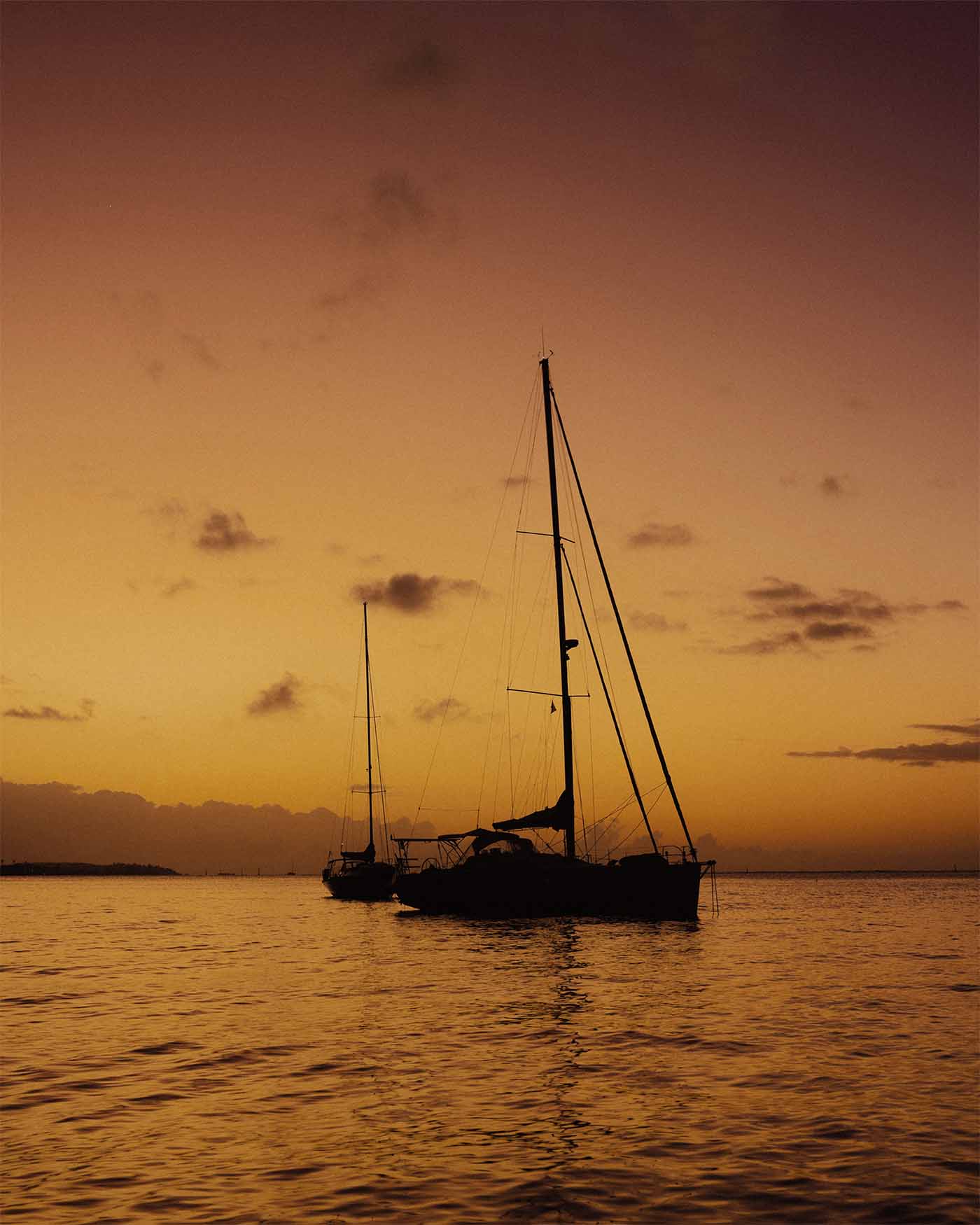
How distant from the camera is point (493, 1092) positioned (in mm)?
Answer: 15586

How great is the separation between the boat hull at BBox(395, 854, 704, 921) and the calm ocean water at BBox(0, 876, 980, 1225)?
9288 mm

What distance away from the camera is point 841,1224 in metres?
10.3

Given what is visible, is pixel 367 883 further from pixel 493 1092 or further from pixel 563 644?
pixel 493 1092

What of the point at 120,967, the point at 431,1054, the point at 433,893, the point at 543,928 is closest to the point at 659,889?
the point at 543,928

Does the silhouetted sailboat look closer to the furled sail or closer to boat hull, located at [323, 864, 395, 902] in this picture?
the furled sail

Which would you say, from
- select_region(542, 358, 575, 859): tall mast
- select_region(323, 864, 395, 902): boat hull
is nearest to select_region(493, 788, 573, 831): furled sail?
select_region(542, 358, 575, 859): tall mast

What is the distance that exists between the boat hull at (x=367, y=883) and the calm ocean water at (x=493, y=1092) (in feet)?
164

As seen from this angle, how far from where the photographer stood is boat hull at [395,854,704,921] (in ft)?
147

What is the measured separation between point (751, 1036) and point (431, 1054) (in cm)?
657

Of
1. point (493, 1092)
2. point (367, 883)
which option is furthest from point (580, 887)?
point (367, 883)

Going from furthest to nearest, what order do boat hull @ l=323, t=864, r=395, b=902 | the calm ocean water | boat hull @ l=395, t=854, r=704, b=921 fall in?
boat hull @ l=323, t=864, r=395, b=902
boat hull @ l=395, t=854, r=704, b=921
the calm ocean water

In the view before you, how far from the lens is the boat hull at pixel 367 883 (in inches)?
3356

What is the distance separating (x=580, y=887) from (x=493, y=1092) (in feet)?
101

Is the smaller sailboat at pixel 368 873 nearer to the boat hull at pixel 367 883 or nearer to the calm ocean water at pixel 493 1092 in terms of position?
the boat hull at pixel 367 883
